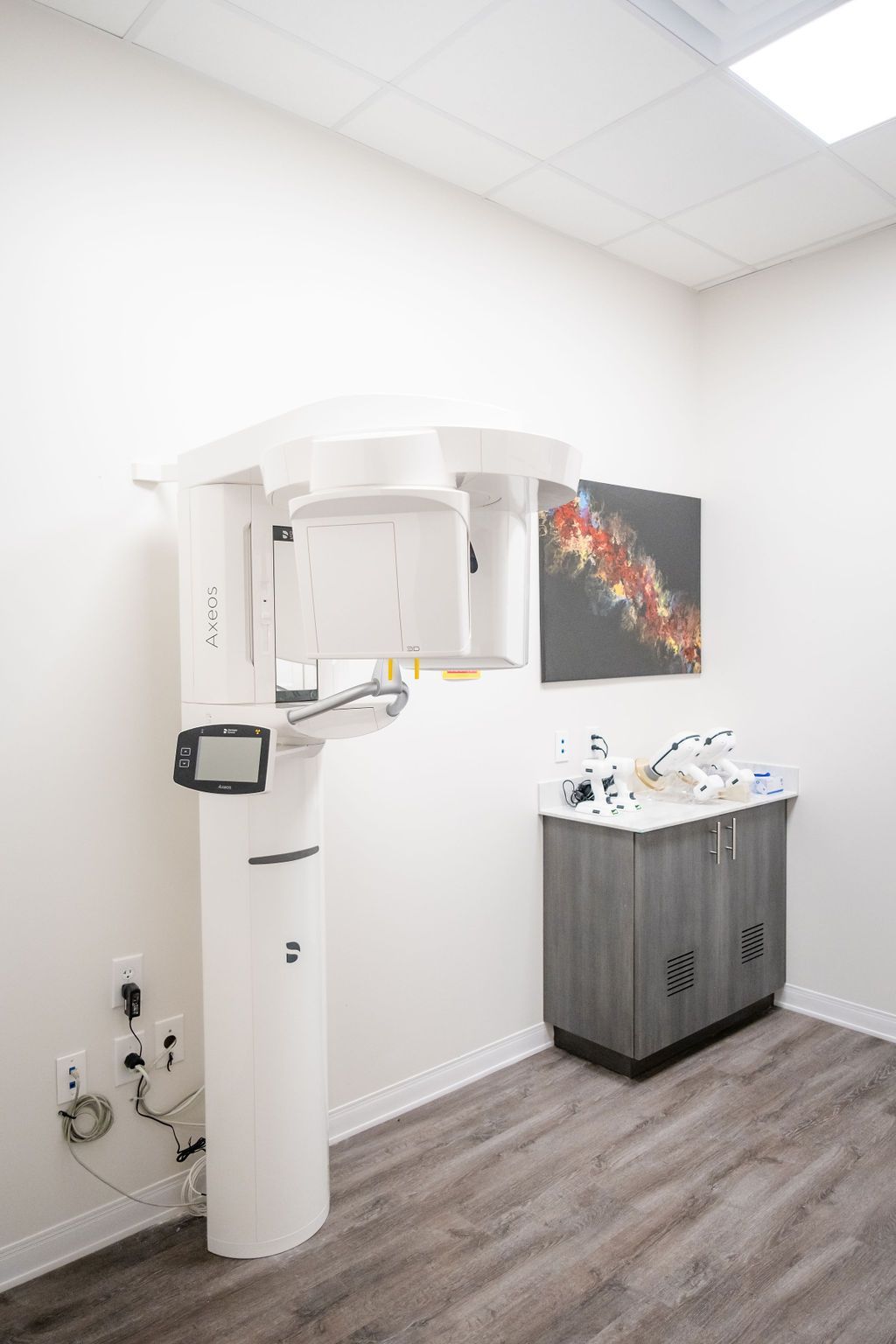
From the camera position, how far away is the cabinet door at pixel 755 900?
317cm

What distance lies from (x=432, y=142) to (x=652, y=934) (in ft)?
8.05

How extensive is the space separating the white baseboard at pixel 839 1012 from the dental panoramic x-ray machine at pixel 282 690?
2038mm

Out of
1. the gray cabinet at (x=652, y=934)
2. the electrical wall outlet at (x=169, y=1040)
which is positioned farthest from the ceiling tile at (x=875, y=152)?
the electrical wall outlet at (x=169, y=1040)

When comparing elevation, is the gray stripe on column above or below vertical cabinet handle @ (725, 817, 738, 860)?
above

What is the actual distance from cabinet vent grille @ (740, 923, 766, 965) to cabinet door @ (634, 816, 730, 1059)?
128 mm

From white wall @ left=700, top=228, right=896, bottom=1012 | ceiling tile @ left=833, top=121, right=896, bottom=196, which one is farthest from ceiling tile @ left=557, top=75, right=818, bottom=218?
white wall @ left=700, top=228, right=896, bottom=1012

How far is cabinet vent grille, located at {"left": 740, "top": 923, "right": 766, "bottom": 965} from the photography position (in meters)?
3.22

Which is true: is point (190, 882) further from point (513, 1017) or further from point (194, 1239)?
point (513, 1017)

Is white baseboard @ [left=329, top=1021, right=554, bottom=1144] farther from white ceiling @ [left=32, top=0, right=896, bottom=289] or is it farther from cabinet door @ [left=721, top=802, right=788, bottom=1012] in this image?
white ceiling @ [left=32, top=0, right=896, bottom=289]

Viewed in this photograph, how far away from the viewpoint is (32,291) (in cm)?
201

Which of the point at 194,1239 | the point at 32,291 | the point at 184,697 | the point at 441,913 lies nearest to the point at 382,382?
the point at 32,291

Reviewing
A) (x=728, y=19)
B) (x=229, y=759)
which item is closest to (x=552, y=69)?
(x=728, y=19)

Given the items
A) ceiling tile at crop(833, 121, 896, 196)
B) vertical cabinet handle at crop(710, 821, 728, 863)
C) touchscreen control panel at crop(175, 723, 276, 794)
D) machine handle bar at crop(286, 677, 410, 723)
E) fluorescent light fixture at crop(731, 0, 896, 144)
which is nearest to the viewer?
machine handle bar at crop(286, 677, 410, 723)

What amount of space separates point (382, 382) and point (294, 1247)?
7.48ft
